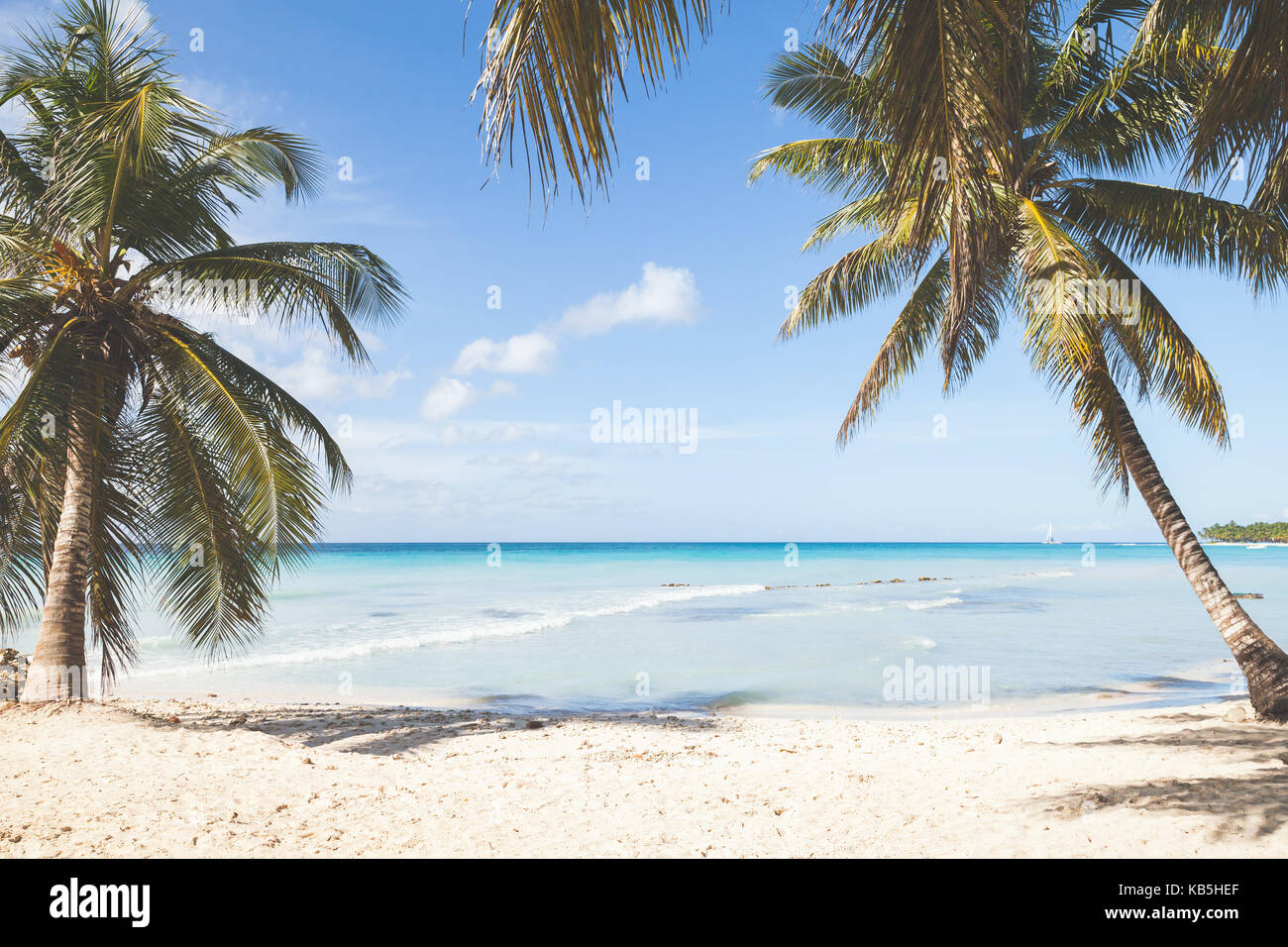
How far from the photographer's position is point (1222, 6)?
126 inches

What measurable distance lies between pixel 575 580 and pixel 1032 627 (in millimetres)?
24639

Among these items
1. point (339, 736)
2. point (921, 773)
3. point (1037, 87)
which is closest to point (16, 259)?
point (339, 736)

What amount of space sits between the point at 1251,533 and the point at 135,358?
137 m

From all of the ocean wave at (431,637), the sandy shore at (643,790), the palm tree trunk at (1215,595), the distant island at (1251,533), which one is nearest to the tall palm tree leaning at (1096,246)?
the palm tree trunk at (1215,595)

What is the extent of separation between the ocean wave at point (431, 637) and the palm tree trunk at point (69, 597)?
6277mm

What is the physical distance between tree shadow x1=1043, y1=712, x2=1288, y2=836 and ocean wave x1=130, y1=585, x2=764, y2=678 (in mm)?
13495

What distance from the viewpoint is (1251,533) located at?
105125mm

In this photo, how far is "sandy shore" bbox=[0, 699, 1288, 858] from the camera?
165 inches

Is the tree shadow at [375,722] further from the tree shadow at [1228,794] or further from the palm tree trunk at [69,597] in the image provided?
the tree shadow at [1228,794]

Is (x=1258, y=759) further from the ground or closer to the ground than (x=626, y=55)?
closer to the ground

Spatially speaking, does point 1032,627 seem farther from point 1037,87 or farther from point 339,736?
point 339,736

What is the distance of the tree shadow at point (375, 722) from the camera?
24.7 ft

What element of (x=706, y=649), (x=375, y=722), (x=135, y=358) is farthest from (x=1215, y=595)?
(x=135, y=358)
